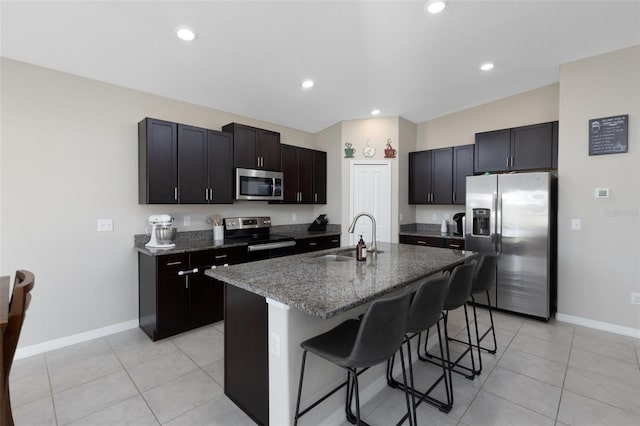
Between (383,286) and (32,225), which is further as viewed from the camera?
(32,225)

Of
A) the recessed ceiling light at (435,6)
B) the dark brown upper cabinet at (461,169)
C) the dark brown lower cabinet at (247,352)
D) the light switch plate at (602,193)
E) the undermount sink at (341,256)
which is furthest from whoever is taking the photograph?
the dark brown upper cabinet at (461,169)

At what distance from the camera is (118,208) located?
3211 millimetres

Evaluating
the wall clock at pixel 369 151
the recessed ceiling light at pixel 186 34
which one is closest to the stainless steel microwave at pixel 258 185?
the wall clock at pixel 369 151

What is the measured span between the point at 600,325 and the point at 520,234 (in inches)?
48.3

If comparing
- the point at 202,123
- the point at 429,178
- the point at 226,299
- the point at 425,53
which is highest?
the point at 425,53

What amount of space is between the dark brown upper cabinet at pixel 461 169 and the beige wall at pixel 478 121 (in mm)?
312

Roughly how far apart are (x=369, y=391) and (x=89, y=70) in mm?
3817

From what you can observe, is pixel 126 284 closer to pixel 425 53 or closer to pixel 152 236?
pixel 152 236

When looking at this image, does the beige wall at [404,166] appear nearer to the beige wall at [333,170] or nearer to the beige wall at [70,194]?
the beige wall at [333,170]

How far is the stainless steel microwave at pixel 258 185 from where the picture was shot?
3918 mm

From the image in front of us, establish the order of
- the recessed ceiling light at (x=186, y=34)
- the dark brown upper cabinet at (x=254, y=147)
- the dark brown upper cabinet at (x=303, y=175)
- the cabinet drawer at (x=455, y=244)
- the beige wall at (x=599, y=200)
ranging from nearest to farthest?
the recessed ceiling light at (x=186, y=34) < the beige wall at (x=599, y=200) < the dark brown upper cabinet at (x=254, y=147) < the cabinet drawer at (x=455, y=244) < the dark brown upper cabinet at (x=303, y=175)

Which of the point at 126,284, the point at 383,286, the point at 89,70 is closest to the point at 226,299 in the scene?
the point at 383,286

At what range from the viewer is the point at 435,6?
2.37 m

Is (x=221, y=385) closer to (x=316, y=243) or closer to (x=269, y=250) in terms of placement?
(x=269, y=250)
